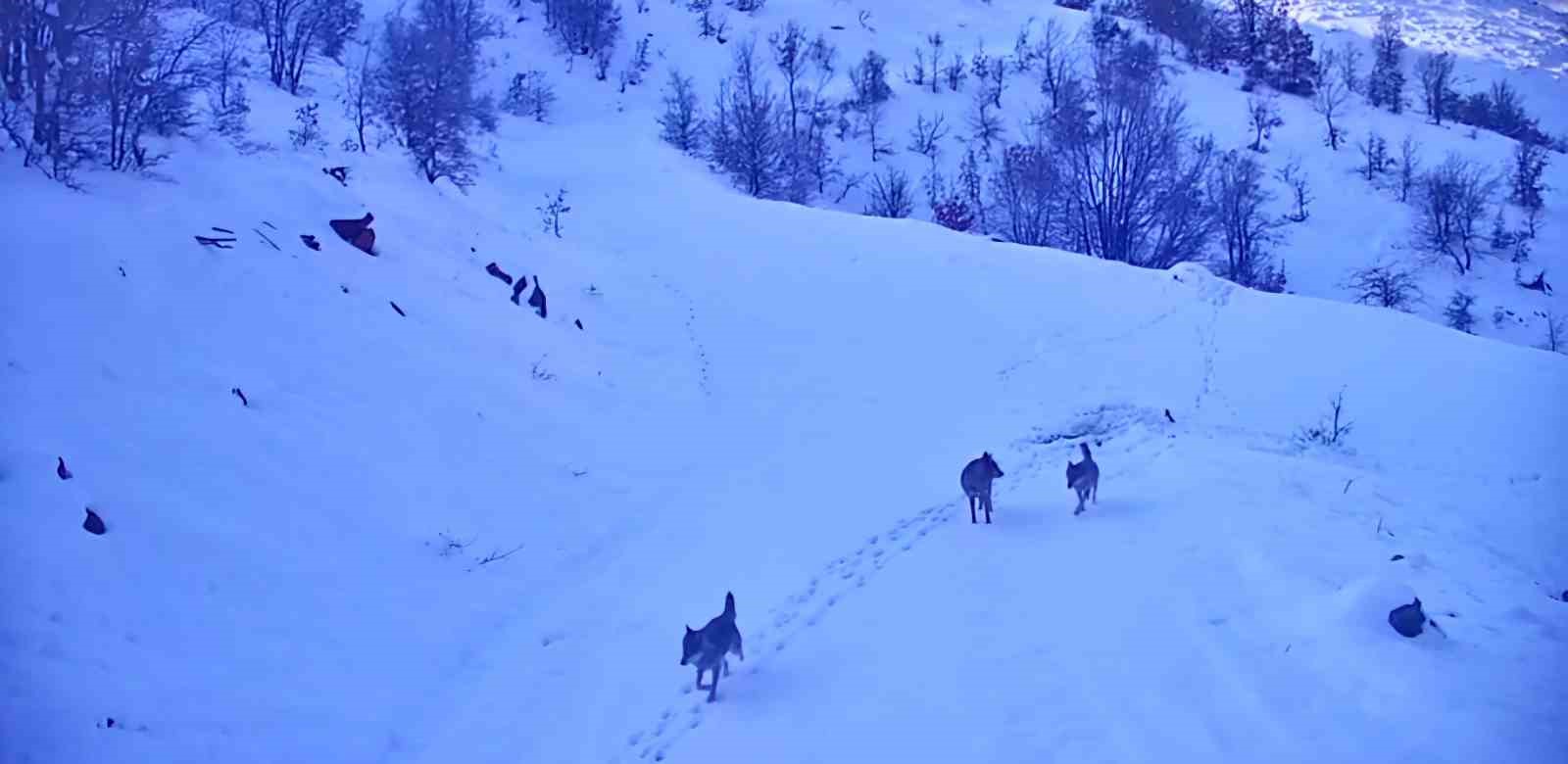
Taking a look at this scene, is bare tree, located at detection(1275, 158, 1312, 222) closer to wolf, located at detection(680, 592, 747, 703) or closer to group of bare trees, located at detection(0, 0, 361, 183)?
group of bare trees, located at detection(0, 0, 361, 183)

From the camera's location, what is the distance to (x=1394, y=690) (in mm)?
5609

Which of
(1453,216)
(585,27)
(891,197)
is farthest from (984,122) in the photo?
(585,27)

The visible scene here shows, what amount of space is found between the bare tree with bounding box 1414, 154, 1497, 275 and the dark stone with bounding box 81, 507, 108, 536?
3926cm

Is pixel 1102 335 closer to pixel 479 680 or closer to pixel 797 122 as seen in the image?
pixel 479 680

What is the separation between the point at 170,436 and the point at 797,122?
41436 mm

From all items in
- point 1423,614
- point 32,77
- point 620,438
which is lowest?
point 620,438

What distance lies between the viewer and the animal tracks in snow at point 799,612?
6422 mm

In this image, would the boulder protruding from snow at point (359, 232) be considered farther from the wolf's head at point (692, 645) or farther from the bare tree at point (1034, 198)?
the bare tree at point (1034, 198)

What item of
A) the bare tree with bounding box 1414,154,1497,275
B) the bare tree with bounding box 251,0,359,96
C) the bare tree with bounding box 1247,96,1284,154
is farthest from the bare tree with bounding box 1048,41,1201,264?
the bare tree with bounding box 251,0,359,96

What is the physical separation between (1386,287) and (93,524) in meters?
34.0

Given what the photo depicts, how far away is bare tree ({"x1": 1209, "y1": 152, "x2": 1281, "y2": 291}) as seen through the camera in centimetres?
3259

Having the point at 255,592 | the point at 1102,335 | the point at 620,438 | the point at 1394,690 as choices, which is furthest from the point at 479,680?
the point at 1102,335

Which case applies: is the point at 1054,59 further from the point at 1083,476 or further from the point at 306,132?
the point at 1083,476

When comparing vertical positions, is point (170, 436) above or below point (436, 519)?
above
